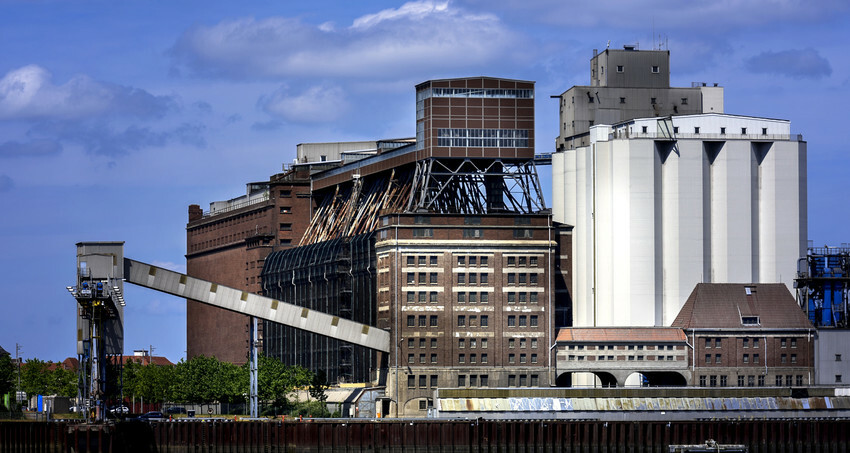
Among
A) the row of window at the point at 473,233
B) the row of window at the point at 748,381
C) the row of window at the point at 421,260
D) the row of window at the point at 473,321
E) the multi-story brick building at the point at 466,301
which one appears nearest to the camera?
the multi-story brick building at the point at 466,301

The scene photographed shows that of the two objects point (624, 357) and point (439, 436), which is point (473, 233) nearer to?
point (624, 357)

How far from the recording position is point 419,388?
623 ft

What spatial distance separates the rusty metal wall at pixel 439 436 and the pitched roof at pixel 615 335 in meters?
52.0

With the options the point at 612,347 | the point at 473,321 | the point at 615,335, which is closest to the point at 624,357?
the point at 612,347

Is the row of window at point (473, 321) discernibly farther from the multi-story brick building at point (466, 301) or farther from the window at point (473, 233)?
the window at point (473, 233)

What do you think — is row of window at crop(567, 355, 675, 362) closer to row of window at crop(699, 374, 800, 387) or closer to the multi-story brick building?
the multi-story brick building

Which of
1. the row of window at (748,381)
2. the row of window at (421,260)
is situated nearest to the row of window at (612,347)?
the row of window at (748,381)

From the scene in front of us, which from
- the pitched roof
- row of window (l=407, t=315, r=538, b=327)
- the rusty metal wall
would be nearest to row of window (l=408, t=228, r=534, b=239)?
row of window (l=407, t=315, r=538, b=327)

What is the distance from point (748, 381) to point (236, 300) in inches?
2689

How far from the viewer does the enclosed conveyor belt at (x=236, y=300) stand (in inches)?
6545

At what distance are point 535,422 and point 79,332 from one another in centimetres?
4623

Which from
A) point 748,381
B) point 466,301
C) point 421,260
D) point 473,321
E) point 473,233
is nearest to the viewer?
point 473,321

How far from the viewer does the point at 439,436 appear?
143m

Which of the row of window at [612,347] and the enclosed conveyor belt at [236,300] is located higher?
the enclosed conveyor belt at [236,300]
